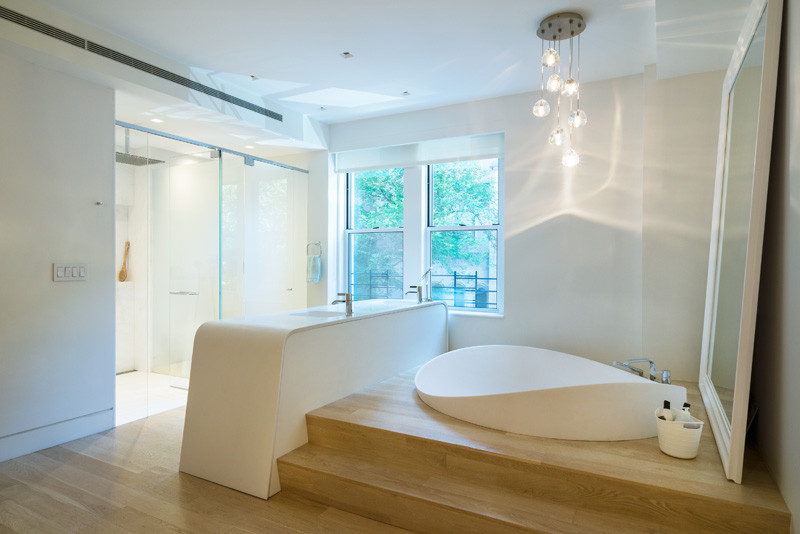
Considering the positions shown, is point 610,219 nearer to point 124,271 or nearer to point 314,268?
point 314,268

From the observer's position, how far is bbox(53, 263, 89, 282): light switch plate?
287cm

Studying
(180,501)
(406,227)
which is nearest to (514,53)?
(406,227)

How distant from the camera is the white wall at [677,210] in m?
3.22

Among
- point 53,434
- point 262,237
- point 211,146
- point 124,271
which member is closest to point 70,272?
point 124,271

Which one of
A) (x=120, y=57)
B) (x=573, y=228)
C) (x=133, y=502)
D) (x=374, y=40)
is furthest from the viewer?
(x=573, y=228)

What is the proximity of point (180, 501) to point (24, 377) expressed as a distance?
138 cm

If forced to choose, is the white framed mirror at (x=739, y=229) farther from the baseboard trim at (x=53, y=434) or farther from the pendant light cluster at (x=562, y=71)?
the baseboard trim at (x=53, y=434)

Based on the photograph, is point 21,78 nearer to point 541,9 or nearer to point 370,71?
point 370,71

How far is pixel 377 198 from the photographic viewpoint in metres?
5.04

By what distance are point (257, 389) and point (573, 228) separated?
2801 millimetres

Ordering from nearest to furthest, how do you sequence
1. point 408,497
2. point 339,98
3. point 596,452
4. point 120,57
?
1. point 408,497
2. point 596,452
3. point 120,57
4. point 339,98

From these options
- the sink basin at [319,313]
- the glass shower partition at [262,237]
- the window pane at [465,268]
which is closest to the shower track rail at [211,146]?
the glass shower partition at [262,237]

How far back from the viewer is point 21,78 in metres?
2.70

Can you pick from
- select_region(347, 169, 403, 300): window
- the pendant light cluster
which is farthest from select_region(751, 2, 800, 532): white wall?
select_region(347, 169, 403, 300): window
